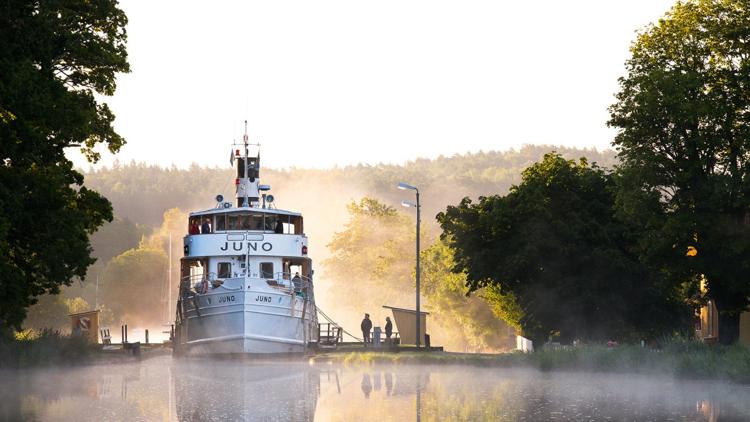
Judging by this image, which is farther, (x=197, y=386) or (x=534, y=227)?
(x=534, y=227)

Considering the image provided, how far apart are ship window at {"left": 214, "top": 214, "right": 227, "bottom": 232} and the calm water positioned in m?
16.3

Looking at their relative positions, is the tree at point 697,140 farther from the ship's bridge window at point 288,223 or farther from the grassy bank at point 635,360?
the ship's bridge window at point 288,223

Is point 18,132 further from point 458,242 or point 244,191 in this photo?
point 244,191

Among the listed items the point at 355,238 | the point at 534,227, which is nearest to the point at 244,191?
the point at 534,227

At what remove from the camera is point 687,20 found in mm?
46156

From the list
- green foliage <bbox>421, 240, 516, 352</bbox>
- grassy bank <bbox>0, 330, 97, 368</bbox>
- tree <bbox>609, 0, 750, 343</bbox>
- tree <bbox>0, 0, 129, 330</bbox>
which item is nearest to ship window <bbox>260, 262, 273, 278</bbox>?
grassy bank <bbox>0, 330, 97, 368</bbox>

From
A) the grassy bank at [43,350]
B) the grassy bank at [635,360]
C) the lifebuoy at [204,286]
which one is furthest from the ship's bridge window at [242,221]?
the grassy bank at [635,360]

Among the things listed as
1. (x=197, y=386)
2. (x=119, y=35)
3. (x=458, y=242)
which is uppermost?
(x=119, y=35)

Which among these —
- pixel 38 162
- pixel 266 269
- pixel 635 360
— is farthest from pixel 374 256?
pixel 38 162

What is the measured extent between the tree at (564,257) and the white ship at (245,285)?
274 inches

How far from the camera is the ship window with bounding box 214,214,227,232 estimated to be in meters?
57.2

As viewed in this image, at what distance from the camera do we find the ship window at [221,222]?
57.2m

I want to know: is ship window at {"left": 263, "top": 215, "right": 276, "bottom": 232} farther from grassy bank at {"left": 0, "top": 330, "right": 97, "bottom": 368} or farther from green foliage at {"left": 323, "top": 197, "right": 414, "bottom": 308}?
green foliage at {"left": 323, "top": 197, "right": 414, "bottom": 308}

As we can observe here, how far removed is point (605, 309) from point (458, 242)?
6.88 meters
